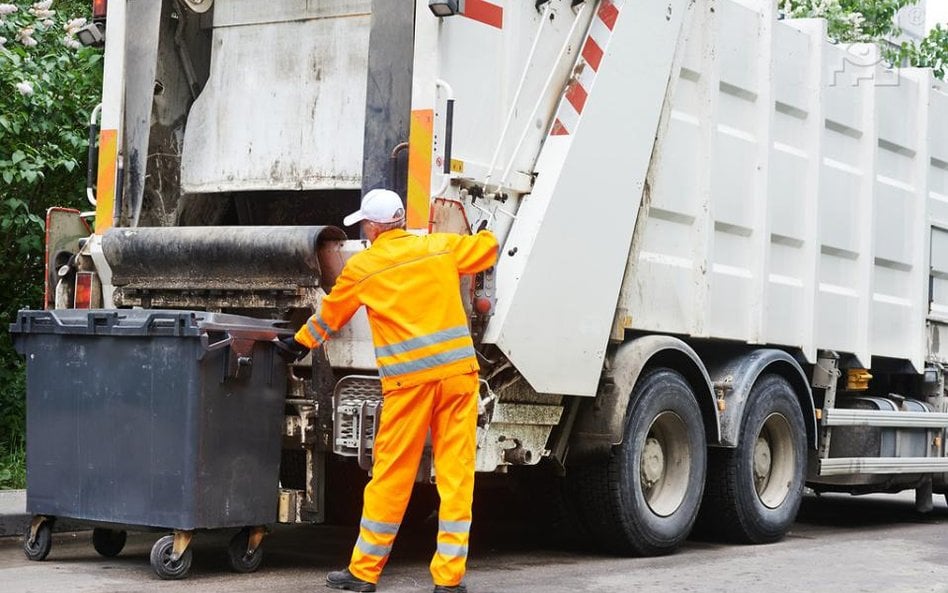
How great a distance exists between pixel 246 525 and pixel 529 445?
1203 millimetres

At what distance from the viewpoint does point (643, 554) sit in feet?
22.4

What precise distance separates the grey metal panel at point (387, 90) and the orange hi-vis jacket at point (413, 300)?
43cm

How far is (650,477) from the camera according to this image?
6.91 metres

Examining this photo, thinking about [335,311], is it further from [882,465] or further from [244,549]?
[882,465]

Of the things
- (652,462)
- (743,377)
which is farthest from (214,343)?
(743,377)

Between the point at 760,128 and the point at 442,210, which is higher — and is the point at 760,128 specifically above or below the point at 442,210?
above

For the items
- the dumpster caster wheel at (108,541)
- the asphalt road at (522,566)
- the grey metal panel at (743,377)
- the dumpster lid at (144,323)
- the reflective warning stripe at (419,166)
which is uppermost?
the reflective warning stripe at (419,166)

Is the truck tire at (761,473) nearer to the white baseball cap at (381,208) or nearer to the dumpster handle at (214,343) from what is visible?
the white baseball cap at (381,208)

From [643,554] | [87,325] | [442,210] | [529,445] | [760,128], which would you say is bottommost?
[643,554]

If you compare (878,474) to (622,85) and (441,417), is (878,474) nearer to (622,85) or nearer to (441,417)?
(622,85)

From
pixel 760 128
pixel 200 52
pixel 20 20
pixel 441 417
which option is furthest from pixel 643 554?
pixel 20 20

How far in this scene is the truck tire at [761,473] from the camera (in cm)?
744

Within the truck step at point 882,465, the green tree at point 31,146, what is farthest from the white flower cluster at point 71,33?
the truck step at point 882,465

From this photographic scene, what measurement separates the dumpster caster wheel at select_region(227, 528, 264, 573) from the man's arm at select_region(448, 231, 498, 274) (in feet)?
4.36
